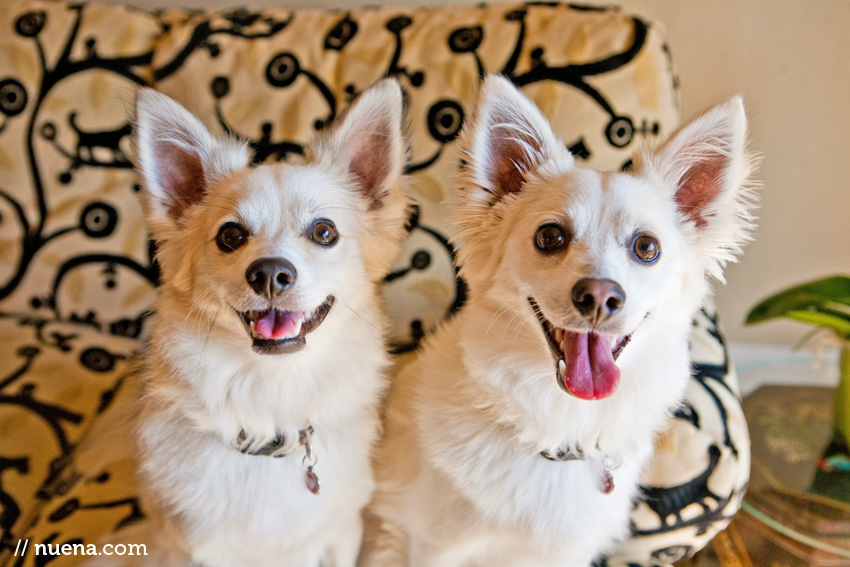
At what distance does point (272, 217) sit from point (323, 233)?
13cm

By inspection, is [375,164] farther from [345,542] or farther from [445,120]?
[345,542]

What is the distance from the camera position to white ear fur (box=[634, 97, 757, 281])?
4.08ft

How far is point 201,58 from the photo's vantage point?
81.6 inches

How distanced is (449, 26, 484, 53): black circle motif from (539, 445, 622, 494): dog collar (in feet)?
4.63

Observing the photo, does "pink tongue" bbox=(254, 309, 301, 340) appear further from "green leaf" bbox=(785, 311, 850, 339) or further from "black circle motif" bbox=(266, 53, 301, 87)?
"green leaf" bbox=(785, 311, 850, 339)

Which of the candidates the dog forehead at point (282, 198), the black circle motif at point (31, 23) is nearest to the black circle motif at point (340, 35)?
the dog forehead at point (282, 198)

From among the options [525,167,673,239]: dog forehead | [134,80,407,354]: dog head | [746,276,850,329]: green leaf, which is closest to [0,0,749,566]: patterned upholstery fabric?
[746,276,850,329]: green leaf

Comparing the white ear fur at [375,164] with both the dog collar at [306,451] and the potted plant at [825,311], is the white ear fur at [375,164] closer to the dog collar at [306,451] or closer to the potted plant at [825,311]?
the dog collar at [306,451]

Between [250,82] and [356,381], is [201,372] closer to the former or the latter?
[356,381]

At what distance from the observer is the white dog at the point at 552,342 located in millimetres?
1199

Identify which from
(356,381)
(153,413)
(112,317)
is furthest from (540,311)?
(112,317)

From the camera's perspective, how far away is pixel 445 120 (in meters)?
1.93

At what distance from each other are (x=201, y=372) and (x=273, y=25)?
1471mm

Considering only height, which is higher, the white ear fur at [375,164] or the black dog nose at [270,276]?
the white ear fur at [375,164]
